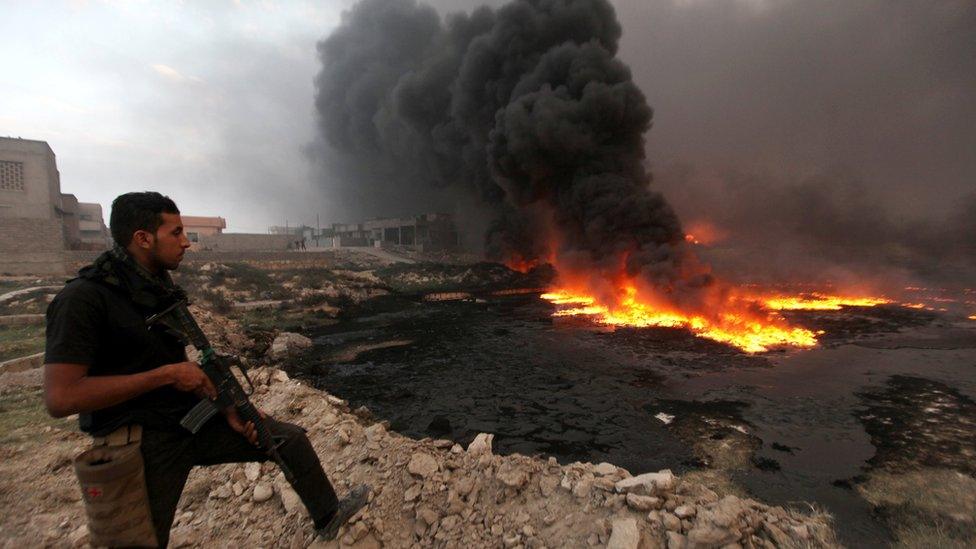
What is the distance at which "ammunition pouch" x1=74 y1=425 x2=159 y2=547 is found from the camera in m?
2.32

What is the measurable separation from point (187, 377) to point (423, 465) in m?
2.59

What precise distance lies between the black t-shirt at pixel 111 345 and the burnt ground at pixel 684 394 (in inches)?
227

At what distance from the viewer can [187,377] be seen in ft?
8.48

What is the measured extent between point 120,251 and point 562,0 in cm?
4106

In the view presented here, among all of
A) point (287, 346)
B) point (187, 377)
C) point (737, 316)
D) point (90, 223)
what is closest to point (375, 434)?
point (187, 377)

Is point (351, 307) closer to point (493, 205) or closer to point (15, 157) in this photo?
point (493, 205)

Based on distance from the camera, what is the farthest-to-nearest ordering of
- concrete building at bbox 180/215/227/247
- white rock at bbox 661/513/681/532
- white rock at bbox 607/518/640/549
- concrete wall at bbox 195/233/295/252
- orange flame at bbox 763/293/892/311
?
concrete building at bbox 180/215/227/247, concrete wall at bbox 195/233/295/252, orange flame at bbox 763/293/892/311, white rock at bbox 661/513/681/532, white rock at bbox 607/518/640/549

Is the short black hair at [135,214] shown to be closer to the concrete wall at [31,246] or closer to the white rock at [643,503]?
the white rock at [643,503]

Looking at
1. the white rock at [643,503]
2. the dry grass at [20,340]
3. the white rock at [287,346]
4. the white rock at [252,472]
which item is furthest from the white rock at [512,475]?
the dry grass at [20,340]

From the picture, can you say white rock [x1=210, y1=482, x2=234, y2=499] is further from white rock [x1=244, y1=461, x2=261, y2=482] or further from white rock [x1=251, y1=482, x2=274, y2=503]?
white rock [x1=251, y1=482, x2=274, y2=503]

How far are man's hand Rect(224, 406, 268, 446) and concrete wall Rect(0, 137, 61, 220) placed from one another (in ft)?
144

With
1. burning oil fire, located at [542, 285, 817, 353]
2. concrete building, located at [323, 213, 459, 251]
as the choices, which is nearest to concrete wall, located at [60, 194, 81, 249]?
concrete building, located at [323, 213, 459, 251]

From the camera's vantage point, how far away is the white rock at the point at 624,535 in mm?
3250

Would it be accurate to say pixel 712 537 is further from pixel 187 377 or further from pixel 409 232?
pixel 409 232
